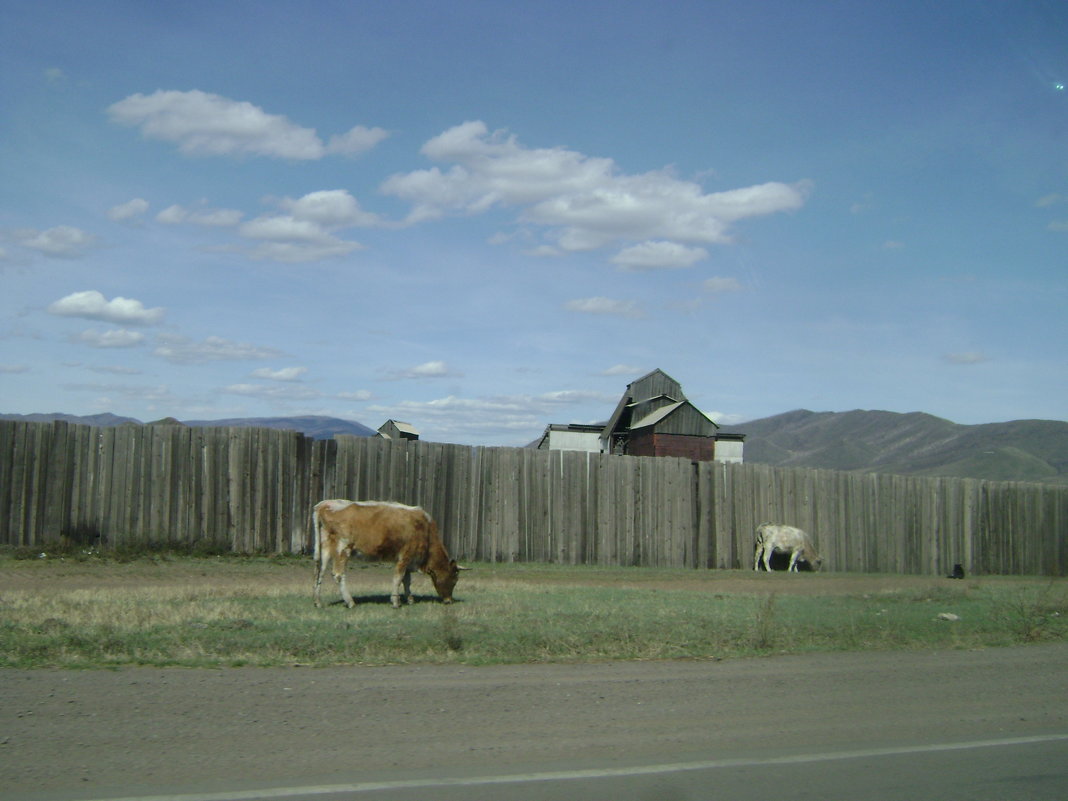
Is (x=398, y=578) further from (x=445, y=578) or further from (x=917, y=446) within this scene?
(x=917, y=446)

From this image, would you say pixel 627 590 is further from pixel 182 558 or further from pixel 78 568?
pixel 78 568

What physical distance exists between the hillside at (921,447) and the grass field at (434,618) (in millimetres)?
53730

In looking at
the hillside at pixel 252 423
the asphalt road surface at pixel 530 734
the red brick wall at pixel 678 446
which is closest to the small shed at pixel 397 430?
the hillside at pixel 252 423

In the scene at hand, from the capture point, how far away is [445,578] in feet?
45.0

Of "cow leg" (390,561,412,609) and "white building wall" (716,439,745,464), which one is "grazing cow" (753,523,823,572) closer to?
"cow leg" (390,561,412,609)

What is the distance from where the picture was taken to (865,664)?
9.62m

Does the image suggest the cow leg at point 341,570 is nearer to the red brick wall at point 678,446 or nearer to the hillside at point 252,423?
the hillside at point 252,423

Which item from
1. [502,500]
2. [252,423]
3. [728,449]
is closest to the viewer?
[502,500]

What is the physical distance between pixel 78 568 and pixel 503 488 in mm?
8390

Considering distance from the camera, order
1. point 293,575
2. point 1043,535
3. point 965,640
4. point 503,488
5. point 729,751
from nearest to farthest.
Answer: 1. point 729,751
2. point 965,640
3. point 293,575
4. point 503,488
5. point 1043,535

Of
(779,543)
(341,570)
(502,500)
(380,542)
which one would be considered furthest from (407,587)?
(779,543)

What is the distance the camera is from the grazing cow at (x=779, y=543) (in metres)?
23.2

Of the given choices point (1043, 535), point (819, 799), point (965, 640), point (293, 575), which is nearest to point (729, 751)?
point (819, 799)

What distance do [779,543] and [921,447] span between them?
85.7 metres
